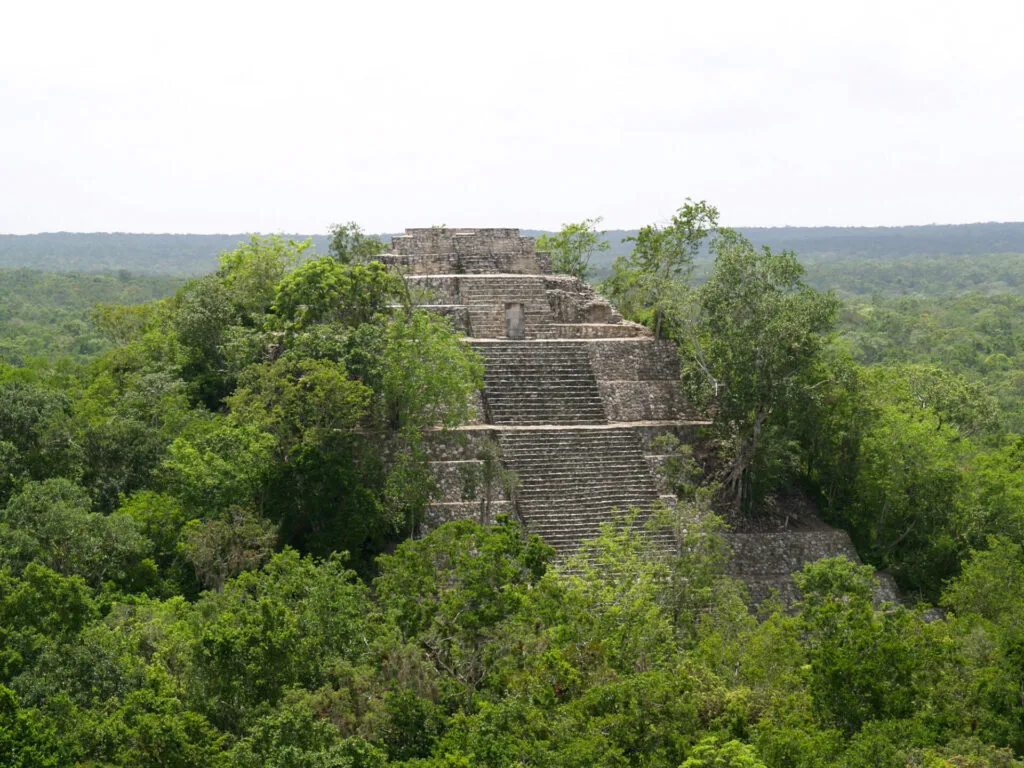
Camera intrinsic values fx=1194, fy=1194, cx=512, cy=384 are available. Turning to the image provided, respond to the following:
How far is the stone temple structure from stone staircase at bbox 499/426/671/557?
0.07 ft

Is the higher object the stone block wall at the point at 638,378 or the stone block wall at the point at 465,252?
the stone block wall at the point at 465,252

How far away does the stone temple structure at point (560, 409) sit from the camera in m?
17.2

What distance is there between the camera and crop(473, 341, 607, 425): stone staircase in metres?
19.1

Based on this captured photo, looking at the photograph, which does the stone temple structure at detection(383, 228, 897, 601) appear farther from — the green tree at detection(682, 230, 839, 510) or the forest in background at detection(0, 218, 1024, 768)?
the green tree at detection(682, 230, 839, 510)

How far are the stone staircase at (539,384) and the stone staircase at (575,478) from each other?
0.52 meters

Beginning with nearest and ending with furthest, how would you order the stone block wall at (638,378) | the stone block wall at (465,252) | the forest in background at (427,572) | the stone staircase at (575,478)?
the forest in background at (427,572) < the stone staircase at (575,478) < the stone block wall at (638,378) < the stone block wall at (465,252)

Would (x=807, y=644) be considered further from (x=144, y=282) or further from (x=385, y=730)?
(x=144, y=282)

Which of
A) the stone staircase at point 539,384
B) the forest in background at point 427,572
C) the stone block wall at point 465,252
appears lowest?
the forest in background at point 427,572

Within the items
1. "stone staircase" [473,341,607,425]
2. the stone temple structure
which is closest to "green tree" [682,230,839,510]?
the stone temple structure

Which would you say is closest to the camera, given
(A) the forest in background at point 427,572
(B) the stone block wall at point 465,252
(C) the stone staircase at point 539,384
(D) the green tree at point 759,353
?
(A) the forest in background at point 427,572

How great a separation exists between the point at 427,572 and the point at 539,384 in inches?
271

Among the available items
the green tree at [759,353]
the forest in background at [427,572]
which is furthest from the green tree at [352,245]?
the green tree at [759,353]

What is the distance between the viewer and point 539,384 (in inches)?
773

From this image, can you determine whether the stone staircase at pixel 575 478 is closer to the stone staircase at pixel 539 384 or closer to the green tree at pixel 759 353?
the stone staircase at pixel 539 384
